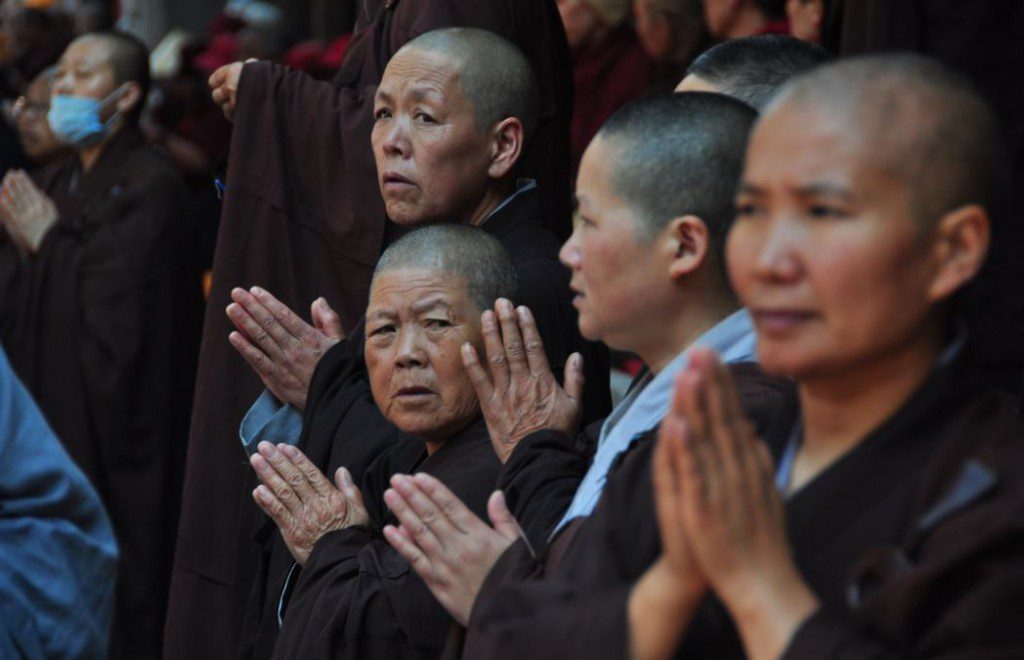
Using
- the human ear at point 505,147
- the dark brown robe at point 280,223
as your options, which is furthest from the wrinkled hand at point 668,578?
the dark brown robe at point 280,223

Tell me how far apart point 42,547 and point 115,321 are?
9.60 ft

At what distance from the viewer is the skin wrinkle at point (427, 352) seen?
3.12 m

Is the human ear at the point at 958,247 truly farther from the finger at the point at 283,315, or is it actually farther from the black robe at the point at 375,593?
the finger at the point at 283,315

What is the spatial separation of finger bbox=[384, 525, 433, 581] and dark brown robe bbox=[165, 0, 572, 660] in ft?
4.79

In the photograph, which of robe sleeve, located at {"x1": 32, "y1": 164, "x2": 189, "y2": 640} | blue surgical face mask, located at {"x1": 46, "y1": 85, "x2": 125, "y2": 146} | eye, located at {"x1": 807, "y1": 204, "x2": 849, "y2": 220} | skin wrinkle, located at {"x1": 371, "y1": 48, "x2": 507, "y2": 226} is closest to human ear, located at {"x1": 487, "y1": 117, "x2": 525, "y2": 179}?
skin wrinkle, located at {"x1": 371, "y1": 48, "x2": 507, "y2": 226}

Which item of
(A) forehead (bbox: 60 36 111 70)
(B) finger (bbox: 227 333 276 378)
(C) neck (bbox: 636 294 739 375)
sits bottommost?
(B) finger (bbox: 227 333 276 378)

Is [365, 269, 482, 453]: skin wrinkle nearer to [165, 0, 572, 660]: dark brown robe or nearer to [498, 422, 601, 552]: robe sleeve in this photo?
[498, 422, 601, 552]: robe sleeve

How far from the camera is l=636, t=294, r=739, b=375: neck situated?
2.34m

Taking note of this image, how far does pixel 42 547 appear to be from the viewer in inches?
128

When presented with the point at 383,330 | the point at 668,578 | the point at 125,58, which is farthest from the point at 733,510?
the point at 125,58

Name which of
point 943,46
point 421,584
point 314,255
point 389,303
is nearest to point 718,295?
point 421,584

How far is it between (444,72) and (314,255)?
2.29ft

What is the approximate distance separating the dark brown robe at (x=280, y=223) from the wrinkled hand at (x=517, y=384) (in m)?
1.05

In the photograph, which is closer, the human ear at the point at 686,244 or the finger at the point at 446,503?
the human ear at the point at 686,244
